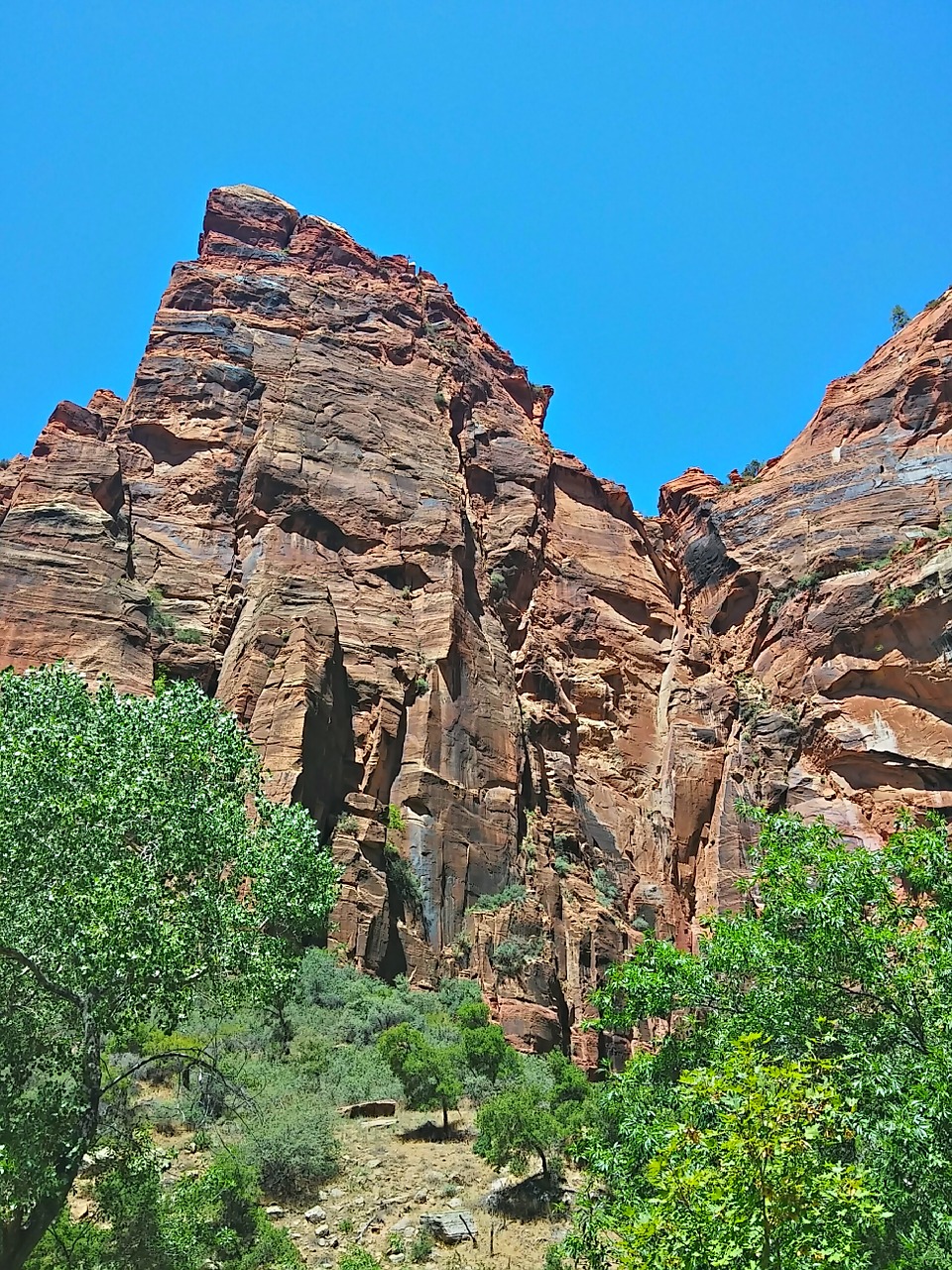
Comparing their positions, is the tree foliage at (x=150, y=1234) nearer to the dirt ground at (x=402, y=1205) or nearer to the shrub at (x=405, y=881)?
the dirt ground at (x=402, y=1205)

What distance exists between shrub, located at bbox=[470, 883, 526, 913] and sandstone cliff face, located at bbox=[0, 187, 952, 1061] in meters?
0.30

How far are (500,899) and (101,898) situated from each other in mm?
30338

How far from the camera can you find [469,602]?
51.3 m

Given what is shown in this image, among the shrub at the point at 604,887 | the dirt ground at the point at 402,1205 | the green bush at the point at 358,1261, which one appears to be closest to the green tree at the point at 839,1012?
the green bush at the point at 358,1261

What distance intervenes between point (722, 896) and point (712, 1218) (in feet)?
145

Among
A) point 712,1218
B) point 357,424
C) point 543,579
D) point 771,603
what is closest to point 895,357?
point 771,603

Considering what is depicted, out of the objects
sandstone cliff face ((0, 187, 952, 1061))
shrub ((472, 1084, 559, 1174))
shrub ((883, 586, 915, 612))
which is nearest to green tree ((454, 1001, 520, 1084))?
shrub ((472, 1084, 559, 1174))

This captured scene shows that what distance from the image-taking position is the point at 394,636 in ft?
150

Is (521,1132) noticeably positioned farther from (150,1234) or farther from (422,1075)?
(150,1234)

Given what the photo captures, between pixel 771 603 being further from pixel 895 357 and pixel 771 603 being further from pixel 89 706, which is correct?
pixel 89 706

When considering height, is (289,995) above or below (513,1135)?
above

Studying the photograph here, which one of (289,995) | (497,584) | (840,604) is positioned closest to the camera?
(289,995)

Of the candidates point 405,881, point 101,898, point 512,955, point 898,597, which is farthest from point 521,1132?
point 898,597

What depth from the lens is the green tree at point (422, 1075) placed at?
22359 millimetres
